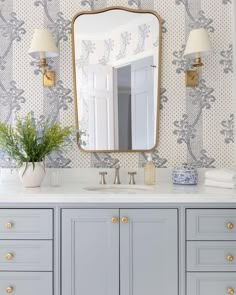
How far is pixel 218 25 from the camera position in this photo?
2.06 meters

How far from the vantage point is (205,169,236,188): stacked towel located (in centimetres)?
169

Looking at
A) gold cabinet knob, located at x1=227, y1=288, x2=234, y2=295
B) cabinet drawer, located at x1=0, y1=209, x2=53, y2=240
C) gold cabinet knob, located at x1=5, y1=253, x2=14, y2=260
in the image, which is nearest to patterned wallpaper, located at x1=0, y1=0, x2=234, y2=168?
cabinet drawer, located at x1=0, y1=209, x2=53, y2=240

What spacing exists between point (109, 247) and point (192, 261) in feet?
1.40

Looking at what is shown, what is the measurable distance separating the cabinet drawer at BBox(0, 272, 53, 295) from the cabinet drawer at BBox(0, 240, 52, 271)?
0.10 feet

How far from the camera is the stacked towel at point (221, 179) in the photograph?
1693 mm

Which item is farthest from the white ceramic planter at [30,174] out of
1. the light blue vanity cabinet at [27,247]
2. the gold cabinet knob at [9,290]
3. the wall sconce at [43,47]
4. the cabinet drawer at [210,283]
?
the cabinet drawer at [210,283]

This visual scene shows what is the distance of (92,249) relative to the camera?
1.52m

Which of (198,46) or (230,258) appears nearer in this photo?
(230,258)

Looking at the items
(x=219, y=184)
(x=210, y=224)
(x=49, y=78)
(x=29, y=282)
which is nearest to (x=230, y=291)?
(x=210, y=224)

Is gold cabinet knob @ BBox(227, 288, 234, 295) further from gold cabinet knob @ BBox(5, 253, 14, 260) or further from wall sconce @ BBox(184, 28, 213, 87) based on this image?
wall sconce @ BBox(184, 28, 213, 87)

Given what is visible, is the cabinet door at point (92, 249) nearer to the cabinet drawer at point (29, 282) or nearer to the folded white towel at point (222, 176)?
the cabinet drawer at point (29, 282)

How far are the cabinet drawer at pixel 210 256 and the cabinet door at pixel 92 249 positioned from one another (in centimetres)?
38

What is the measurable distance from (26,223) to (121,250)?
1.66 ft

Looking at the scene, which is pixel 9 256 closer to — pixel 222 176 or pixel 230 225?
pixel 230 225
